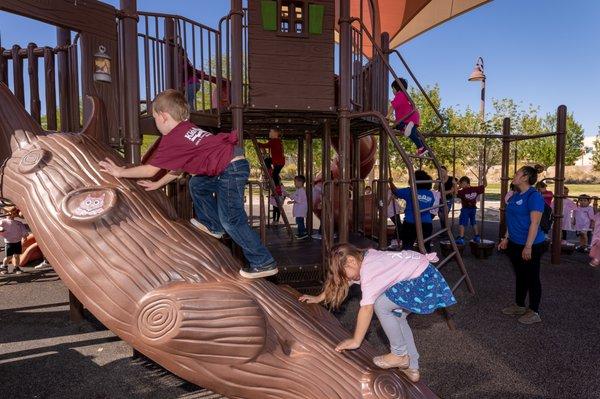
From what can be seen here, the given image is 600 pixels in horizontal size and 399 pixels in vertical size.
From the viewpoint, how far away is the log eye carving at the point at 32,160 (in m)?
2.47

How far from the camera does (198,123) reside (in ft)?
16.6

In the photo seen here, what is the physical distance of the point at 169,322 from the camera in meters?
2.07

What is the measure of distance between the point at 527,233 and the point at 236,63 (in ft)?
12.0

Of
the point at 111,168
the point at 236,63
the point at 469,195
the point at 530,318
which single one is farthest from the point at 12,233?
the point at 469,195

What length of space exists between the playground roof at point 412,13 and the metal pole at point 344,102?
13.6 m

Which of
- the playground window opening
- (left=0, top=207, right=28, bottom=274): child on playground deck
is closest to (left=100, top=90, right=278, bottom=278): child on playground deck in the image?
the playground window opening

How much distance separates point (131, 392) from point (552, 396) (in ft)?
11.3

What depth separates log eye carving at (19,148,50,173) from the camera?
2473mm

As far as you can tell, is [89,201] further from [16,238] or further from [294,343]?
[16,238]

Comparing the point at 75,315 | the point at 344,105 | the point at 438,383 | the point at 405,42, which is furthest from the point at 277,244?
the point at 405,42

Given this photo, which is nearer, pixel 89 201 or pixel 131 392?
pixel 89 201

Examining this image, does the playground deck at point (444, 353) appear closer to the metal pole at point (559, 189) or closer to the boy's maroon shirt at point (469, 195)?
the metal pole at point (559, 189)

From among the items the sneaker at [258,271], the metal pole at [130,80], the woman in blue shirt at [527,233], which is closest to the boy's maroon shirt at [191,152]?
the sneaker at [258,271]

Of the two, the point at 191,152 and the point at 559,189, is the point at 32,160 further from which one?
the point at 559,189
